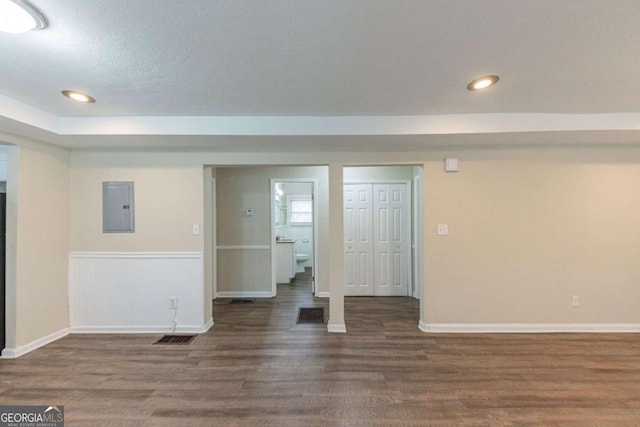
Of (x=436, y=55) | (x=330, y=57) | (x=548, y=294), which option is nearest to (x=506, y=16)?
(x=436, y=55)

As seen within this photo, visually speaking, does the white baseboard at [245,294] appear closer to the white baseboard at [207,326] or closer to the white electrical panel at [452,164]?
the white baseboard at [207,326]

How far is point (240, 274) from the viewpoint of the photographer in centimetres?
494

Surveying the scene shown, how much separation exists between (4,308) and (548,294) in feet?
18.4

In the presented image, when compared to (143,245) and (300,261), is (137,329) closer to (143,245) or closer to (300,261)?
(143,245)

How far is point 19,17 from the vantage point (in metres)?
1.36

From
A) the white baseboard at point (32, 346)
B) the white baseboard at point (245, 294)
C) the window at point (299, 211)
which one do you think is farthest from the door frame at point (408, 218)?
the white baseboard at point (32, 346)

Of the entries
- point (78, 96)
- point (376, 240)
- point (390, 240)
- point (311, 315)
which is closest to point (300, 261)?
point (376, 240)

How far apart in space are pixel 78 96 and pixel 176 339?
246cm

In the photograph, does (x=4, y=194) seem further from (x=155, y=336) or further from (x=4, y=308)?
(x=155, y=336)

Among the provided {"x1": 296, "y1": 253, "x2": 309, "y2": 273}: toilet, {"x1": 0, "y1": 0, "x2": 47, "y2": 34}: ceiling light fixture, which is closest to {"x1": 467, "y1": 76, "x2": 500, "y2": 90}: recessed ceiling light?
{"x1": 0, "y1": 0, "x2": 47, "y2": 34}: ceiling light fixture

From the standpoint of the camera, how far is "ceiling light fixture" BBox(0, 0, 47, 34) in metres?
1.29

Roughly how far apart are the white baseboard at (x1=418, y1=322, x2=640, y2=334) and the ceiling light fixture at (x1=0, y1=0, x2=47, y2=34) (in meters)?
3.93

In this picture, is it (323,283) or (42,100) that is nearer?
(42,100)

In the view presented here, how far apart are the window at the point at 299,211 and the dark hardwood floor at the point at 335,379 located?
413 centimetres
